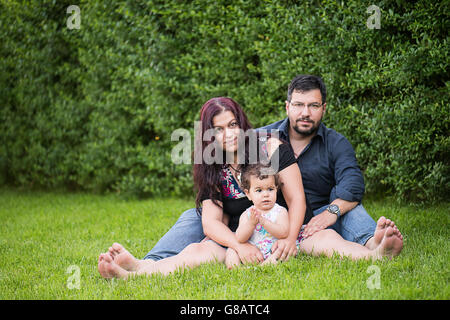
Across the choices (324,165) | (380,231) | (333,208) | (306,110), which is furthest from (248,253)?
(306,110)

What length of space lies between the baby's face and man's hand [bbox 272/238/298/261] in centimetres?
25

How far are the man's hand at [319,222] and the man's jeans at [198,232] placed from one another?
0.41 feet

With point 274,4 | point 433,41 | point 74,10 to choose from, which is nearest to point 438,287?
point 433,41

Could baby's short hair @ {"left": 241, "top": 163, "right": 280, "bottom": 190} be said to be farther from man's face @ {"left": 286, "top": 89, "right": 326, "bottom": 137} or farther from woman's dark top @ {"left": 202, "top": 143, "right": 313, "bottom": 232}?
man's face @ {"left": 286, "top": 89, "right": 326, "bottom": 137}

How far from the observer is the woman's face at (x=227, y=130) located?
3277 millimetres

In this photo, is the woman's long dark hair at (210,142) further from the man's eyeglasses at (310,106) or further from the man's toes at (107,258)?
the man's toes at (107,258)

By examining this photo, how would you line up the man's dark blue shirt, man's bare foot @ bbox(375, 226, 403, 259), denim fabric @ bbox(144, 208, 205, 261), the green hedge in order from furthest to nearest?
the green hedge, the man's dark blue shirt, denim fabric @ bbox(144, 208, 205, 261), man's bare foot @ bbox(375, 226, 403, 259)

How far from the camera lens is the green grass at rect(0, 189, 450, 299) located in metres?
2.63

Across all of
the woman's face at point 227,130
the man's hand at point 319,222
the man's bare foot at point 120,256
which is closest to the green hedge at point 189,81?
the man's hand at point 319,222

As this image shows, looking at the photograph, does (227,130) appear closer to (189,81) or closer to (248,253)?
(248,253)

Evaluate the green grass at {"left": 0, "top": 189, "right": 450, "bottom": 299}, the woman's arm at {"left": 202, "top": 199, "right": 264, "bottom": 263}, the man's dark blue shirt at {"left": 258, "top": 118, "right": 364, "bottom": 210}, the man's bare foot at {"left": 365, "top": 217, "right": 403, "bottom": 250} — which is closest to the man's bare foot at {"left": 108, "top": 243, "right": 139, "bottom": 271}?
the green grass at {"left": 0, "top": 189, "right": 450, "bottom": 299}

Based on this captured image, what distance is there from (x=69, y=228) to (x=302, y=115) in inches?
119

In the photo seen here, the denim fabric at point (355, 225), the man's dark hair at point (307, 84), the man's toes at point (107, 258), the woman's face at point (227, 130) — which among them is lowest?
the man's toes at point (107, 258)
